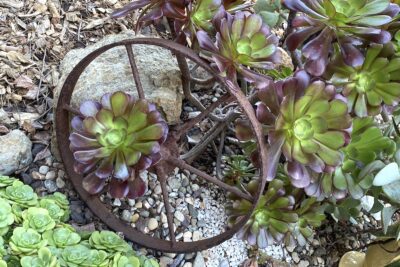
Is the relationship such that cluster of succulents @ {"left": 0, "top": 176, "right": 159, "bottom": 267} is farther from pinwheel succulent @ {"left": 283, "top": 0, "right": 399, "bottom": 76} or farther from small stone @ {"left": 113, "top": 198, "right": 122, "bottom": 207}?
pinwheel succulent @ {"left": 283, "top": 0, "right": 399, "bottom": 76}

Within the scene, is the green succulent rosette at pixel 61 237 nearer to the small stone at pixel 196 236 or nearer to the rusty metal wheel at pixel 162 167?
the rusty metal wheel at pixel 162 167

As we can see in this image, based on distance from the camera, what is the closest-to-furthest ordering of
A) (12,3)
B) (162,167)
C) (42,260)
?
1. (42,260)
2. (162,167)
3. (12,3)

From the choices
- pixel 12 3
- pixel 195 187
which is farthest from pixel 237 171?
pixel 12 3

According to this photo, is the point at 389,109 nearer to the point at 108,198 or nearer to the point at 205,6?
the point at 205,6

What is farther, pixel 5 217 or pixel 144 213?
pixel 144 213

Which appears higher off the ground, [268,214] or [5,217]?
[5,217]

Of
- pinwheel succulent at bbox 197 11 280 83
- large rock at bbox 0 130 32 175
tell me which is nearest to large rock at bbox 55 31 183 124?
large rock at bbox 0 130 32 175

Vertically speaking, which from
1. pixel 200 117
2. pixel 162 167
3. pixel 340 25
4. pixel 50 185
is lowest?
pixel 50 185

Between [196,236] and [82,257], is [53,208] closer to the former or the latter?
[82,257]
